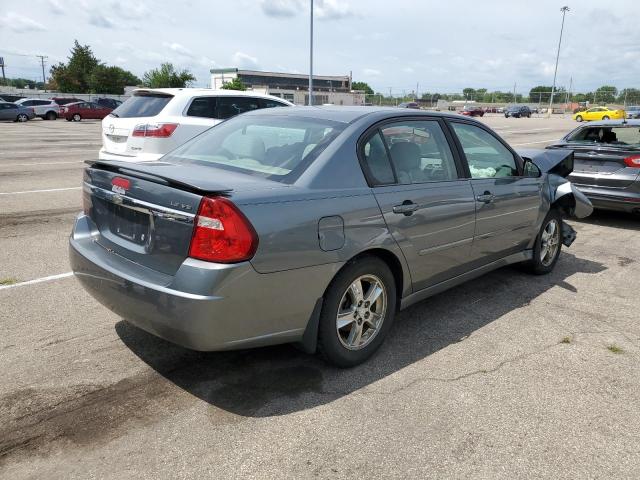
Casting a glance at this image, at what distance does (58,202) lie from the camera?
840cm

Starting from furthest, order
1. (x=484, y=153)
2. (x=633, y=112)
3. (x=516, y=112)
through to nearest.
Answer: (x=516, y=112), (x=633, y=112), (x=484, y=153)

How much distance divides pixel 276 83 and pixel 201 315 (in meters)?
112

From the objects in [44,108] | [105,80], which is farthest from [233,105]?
[105,80]

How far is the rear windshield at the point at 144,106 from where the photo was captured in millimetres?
8688

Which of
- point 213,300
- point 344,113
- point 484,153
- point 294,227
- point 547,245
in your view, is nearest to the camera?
point 213,300

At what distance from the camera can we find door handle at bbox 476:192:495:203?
4.30m

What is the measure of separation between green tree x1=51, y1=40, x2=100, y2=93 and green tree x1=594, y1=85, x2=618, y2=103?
6969 centimetres

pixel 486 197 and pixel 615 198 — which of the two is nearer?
pixel 486 197

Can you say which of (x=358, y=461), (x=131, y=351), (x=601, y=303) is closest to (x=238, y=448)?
(x=358, y=461)

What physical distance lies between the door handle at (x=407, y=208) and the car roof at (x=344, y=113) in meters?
0.62

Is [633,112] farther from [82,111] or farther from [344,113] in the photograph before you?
[344,113]

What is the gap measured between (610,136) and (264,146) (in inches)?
270

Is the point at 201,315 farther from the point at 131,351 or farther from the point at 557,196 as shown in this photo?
the point at 557,196

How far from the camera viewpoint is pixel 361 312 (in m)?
3.48
